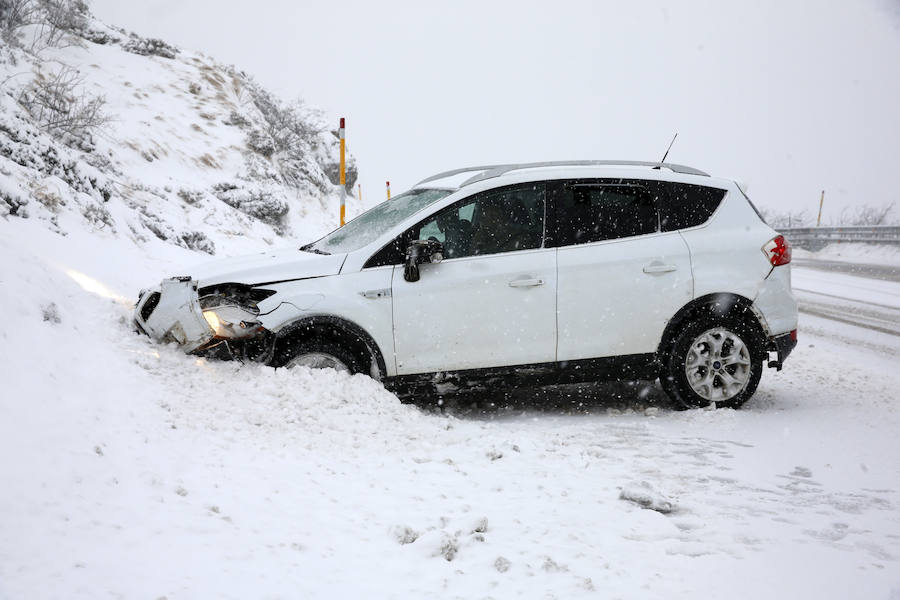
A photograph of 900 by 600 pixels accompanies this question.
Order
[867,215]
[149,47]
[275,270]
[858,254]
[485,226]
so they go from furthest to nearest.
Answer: [867,215] → [858,254] → [149,47] → [485,226] → [275,270]

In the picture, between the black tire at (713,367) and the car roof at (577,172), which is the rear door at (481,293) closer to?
the car roof at (577,172)

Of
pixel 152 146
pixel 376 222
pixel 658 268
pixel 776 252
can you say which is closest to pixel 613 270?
pixel 658 268

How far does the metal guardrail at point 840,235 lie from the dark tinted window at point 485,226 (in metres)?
17.4

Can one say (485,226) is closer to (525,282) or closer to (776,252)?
(525,282)

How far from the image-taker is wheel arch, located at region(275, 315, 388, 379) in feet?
16.0

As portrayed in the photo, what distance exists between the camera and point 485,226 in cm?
531

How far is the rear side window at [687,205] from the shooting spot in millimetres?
5574

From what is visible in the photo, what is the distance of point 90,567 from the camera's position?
257 cm

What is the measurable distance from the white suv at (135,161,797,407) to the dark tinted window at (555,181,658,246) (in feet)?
0.04

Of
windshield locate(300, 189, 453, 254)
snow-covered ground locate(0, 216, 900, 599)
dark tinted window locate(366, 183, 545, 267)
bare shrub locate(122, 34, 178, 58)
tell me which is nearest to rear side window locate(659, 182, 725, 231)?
dark tinted window locate(366, 183, 545, 267)

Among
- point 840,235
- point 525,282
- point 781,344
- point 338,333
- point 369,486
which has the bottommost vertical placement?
point 369,486

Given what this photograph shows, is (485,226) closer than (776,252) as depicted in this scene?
Yes

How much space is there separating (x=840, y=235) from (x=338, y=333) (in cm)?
2373

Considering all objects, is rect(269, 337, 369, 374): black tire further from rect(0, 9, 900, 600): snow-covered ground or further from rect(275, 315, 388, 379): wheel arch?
rect(0, 9, 900, 600): snow-covered ground
